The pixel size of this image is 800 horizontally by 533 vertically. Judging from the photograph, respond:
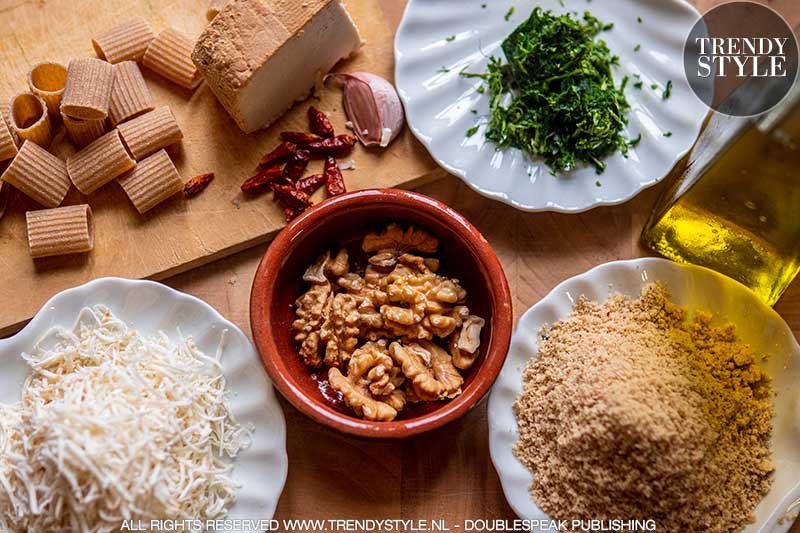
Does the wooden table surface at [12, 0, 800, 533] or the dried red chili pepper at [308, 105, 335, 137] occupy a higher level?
the dried red chili pepper at [308, 105, 335, 137]

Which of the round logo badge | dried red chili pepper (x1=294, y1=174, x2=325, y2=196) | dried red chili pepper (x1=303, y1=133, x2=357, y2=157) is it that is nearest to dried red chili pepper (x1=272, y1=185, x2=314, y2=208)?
dried red chili pepper (x1=294, y1=174, x2=325, y2=196)

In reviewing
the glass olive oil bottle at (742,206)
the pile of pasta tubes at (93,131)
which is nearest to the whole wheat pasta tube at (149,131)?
the pile of pasta tubes at (93,131)

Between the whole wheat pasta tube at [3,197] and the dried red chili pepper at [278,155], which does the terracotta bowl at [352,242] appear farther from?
the whole wheat pasta tube at [3,197]

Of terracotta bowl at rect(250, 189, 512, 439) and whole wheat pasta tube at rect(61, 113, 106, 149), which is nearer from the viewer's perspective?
terracotta bowl at rect(250, 189, 512, 439)

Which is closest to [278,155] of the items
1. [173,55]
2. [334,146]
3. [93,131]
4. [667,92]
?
[334,146]

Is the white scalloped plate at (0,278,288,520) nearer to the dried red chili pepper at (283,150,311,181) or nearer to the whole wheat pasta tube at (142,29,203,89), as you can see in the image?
the dried red chili pepper at (283,150,311,181)

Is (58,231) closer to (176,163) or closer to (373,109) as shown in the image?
(176,163)

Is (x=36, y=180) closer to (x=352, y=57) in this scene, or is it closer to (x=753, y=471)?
(x=352, y=57)
